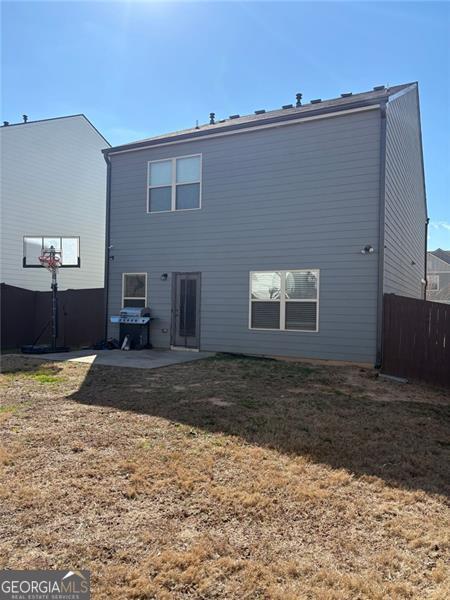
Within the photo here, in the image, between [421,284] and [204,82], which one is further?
[421,284]

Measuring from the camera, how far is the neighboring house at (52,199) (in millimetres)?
15391

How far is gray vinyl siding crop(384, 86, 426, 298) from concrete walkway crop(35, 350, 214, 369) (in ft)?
16.0

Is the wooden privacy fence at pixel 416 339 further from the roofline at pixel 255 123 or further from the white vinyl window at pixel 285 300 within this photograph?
the roofline at pixel 255 123

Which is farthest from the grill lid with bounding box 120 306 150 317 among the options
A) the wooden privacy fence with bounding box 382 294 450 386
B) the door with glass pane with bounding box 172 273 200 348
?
the wooden privacy fence with bounding box 382 294 450 386

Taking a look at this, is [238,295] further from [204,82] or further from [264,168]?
[204,82]

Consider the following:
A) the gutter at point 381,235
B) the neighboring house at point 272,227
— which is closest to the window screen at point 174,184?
the neighboring house at point 272,227

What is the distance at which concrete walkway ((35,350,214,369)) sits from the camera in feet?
28.6

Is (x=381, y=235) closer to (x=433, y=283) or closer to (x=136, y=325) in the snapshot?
(x=136, y=325)

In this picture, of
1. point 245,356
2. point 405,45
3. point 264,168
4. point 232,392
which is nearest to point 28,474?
point 232,392

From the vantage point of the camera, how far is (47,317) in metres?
13.1

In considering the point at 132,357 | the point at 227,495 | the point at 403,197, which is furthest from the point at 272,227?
the point at 227,495

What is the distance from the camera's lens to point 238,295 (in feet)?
33.8

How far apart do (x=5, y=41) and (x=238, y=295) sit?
25.2 ft

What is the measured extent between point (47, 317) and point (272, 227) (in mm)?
7775
